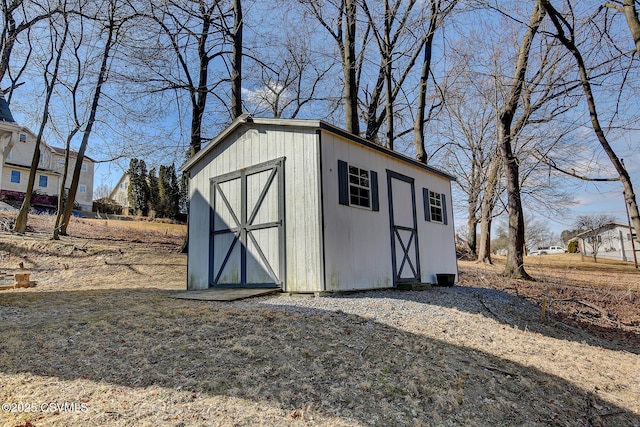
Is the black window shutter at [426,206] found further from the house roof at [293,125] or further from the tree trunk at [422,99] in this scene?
the tree trunk at [422,99]

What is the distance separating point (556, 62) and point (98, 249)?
14.6 metres

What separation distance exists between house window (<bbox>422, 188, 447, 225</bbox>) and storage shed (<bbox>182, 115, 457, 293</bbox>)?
27 centimetres

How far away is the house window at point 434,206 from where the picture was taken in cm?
997

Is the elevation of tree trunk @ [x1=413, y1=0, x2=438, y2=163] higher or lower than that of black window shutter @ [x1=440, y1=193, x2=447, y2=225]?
higher

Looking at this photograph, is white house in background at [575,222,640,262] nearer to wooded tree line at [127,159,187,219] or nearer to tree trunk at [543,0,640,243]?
tree trunk at [543,0,640,243]

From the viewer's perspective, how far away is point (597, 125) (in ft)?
18.1

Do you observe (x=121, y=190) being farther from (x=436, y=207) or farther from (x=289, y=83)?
(x=436, y=207)

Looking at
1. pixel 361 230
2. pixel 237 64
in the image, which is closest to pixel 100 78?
pixel 237 64

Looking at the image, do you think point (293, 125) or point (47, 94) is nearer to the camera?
point (293, 125)

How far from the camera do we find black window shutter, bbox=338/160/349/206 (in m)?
7.25

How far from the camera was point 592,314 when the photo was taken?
8414mm

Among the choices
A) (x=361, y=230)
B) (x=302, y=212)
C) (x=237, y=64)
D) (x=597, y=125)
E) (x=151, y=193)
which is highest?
(x=237, y=64)

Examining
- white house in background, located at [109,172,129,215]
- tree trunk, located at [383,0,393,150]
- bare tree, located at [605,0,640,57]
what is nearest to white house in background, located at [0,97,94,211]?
white house in background, located at [109,172,129,215]

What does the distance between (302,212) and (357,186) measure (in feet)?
4.86
